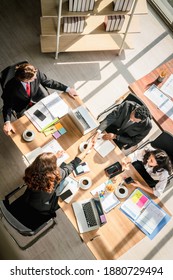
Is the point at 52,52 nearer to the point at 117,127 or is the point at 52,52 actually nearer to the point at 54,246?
the point at 117,127

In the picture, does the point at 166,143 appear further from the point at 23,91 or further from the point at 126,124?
the point at 23,91

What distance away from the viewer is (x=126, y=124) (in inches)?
144

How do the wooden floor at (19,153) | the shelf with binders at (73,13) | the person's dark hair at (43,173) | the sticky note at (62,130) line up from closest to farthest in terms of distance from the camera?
the person's dark hair at (43,173) → the sticky note at (62,130) → the wooden floor at (19,153) → the shelf with binders at (73,13)

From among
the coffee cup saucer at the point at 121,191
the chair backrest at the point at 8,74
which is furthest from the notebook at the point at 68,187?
the chair backrest at the point at 8,74

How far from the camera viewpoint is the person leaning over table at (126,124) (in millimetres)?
3420

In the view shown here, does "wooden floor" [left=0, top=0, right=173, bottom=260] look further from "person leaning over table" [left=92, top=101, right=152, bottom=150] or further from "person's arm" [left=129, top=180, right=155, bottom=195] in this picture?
"person's arm" [left=129, top=180, right=155, bottom=195]

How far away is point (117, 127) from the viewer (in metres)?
3.79

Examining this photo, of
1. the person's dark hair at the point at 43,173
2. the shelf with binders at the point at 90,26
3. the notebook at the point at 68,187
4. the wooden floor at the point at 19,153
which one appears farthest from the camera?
the shelf with binders at the point at 90,26

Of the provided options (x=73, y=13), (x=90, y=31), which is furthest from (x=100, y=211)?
(x=90, y=31)

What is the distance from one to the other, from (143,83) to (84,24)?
1252 mm

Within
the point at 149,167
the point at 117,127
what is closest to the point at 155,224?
the point at 149,167

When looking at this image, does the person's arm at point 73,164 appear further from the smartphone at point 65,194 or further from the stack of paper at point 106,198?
the stack of paper at point 106,198

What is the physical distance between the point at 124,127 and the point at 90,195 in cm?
89

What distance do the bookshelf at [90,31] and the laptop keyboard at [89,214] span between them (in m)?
2.25
